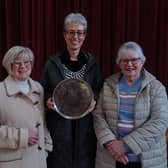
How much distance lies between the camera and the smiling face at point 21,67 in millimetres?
1832

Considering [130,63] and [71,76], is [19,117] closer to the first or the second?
[71,76]

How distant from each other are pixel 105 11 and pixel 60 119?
1.21 meters

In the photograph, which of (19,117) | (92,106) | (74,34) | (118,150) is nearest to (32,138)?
(19,117)

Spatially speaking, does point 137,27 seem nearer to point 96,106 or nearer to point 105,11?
point 105,11

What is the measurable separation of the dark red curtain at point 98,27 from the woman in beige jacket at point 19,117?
1.12 m

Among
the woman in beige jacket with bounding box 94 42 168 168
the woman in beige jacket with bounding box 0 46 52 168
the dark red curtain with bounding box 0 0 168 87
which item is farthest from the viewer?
the dark red curtain with bounding box 0 0 168 87

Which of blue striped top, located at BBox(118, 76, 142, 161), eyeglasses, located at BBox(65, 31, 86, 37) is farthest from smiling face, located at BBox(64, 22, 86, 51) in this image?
blue striped top, located at BBox(118, 76, 142, 161)

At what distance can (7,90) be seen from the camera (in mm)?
1834

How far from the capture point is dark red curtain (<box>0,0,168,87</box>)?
114 inches

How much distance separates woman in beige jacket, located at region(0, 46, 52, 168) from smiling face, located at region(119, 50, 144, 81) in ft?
1.56

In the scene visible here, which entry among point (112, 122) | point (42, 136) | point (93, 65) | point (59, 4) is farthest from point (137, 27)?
point (42, 136)

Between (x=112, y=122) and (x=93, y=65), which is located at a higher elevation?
(x=93, y=65)

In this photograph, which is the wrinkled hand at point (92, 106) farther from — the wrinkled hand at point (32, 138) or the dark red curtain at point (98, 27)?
the dark red curtain at point (98, 27)

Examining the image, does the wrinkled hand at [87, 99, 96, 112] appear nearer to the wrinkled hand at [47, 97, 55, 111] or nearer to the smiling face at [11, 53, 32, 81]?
the wrinkled hand at [47, 97, 55, 111]
